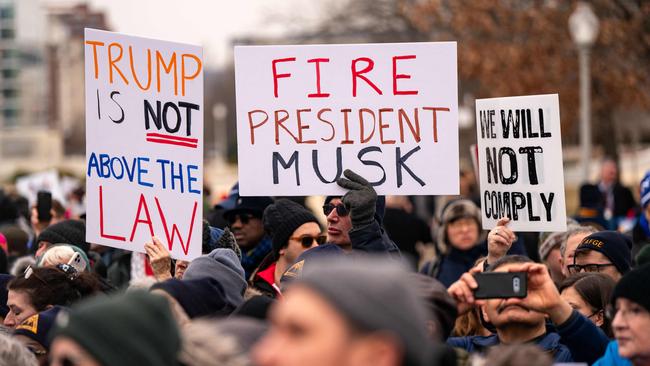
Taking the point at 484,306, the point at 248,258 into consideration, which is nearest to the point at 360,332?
the point at 484,306

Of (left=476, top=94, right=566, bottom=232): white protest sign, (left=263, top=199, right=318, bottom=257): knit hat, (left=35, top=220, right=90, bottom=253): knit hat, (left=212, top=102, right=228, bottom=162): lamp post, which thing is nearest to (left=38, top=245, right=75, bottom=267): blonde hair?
(left=263, top=199, right=318, bottom=257): knit hat

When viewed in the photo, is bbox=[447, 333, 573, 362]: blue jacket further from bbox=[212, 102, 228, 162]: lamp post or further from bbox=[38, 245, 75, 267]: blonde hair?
bbox=[212, 102, 228, 162]: lamp post

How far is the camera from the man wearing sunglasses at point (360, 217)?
628 centimetres

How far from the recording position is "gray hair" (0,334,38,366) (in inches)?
193

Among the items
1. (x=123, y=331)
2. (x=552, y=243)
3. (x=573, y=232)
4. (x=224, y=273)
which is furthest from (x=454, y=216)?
(x=123, y=331)

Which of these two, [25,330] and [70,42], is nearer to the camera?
[25,330]

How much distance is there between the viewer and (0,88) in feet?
429

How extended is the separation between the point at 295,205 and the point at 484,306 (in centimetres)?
286

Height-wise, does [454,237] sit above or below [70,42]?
below

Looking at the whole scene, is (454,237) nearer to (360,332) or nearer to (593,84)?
(360,332)

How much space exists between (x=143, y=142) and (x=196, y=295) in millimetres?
2161

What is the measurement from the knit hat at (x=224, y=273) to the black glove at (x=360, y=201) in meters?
0.59

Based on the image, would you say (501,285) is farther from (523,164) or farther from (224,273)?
(523,164)

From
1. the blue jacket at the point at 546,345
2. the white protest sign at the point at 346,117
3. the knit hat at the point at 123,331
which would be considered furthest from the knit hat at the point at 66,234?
the knit hat at the point at 123,331
